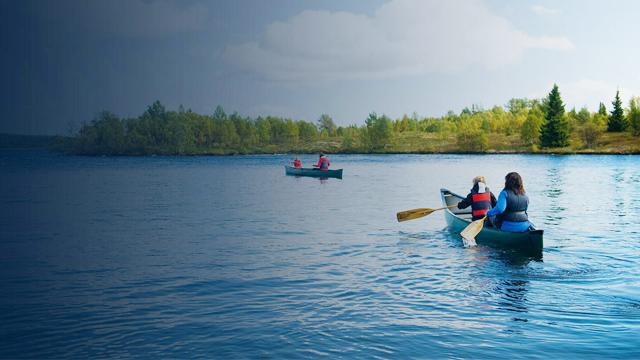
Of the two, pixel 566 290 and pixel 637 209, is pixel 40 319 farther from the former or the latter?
pixel 637 209

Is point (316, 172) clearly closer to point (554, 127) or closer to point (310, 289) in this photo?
point (310, 289)

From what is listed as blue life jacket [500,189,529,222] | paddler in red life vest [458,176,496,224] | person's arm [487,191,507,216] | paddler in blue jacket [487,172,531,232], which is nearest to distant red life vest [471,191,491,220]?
paddler in red life vest [458,176,496,224]

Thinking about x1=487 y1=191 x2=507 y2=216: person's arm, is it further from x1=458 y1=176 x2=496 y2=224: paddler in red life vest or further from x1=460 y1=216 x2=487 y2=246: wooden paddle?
x1=458 y1=176 x2=496 y2=224: paddler in red life vest

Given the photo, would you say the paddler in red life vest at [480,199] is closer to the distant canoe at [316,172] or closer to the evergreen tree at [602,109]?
the distant canoe at [316,172]

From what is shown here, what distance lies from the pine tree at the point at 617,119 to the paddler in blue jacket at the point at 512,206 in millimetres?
142070

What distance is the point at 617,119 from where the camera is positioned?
145 meters

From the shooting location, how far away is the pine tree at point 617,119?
144500mm

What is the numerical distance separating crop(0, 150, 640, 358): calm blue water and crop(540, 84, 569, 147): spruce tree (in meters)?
106

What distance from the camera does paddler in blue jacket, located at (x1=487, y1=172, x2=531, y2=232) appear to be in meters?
17.0

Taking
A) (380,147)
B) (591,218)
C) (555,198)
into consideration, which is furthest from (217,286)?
(380,147)

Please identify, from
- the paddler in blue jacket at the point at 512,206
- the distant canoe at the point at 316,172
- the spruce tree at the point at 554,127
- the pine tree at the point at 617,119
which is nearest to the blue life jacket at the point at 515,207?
the paddler in blue jacket at the point at 512,206

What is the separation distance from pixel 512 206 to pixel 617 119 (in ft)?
473

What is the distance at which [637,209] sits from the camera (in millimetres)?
31766

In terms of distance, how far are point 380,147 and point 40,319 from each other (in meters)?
179
